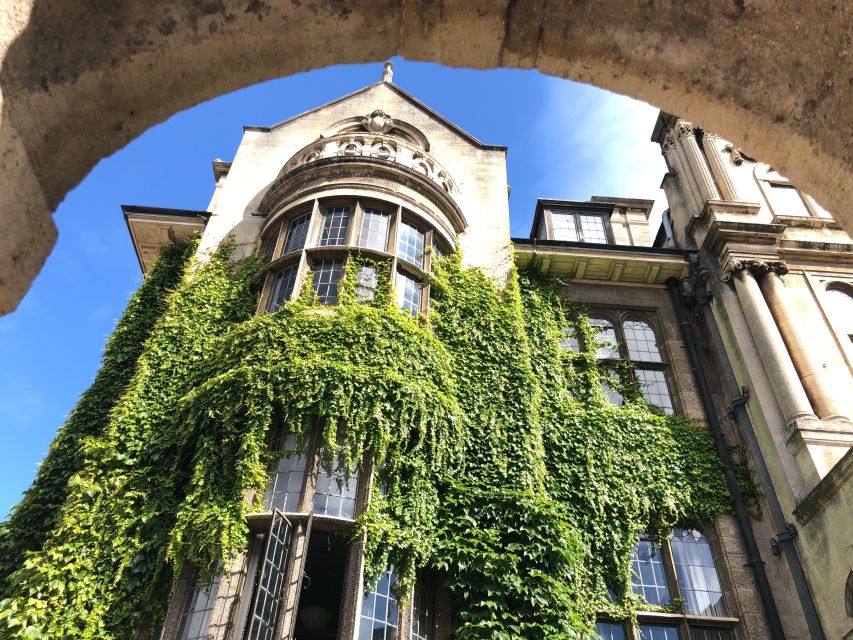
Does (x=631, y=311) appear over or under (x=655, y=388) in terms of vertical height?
over

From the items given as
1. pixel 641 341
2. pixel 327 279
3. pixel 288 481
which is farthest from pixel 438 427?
pixel 641 341

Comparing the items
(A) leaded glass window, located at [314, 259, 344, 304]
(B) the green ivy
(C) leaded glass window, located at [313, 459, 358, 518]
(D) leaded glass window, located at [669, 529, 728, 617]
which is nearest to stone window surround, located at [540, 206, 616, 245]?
(B) the green ivy

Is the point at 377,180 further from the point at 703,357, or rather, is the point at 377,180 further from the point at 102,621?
the point at 102,621

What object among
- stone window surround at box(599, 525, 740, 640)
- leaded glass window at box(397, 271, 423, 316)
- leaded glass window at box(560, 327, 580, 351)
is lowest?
stone window surround at box(599, 525, 740, 640)

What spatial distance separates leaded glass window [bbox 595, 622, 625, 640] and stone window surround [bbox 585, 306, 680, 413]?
5329 mm

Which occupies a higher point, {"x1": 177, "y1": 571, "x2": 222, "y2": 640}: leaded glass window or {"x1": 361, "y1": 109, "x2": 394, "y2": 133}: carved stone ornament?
{"x1": 361, "y1": 109, "x2": 394, "y2": 133}: carved stone ornament

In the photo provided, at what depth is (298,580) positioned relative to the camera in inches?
345

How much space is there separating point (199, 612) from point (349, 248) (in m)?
6.72

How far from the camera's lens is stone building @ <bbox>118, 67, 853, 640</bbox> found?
973 centimetres

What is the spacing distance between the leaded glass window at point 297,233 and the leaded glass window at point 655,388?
7594mm

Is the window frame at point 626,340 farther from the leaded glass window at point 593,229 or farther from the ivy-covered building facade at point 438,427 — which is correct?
the leaded glass window at point 593,229

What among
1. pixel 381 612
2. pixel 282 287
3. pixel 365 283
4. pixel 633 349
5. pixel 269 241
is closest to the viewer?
pixel 381 612

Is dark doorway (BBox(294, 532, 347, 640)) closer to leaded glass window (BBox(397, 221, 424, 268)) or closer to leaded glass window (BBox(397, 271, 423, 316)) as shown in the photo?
leaded glass window (BBox(397, 271, 423, 316))

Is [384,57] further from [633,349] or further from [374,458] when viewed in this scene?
[633,349]
